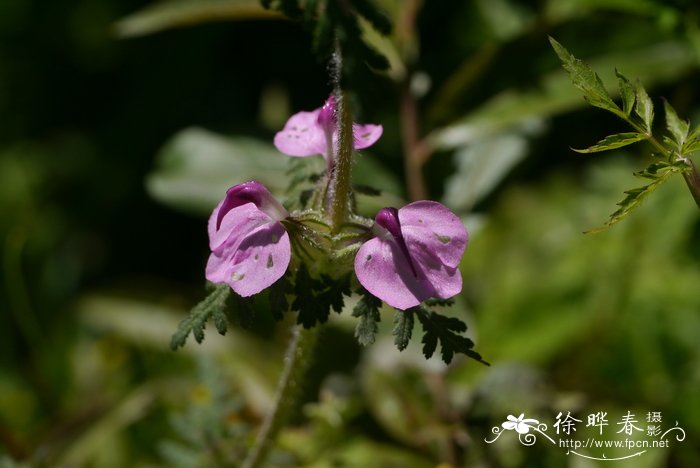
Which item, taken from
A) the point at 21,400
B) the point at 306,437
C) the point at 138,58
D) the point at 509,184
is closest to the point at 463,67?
the point at 509,184

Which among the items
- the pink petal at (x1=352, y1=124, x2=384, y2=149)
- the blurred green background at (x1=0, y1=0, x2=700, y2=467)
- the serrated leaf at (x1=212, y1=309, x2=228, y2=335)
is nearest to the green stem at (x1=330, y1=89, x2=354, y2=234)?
the pink petal at (x1=352, y1=124, x2=384, y2=149)

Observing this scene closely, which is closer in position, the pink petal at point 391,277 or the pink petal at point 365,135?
the pink petal at point 391,277

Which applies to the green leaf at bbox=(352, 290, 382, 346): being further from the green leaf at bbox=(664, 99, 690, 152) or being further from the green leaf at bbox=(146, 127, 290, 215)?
the green leaf at bbox=(146, 127, 290, 215)

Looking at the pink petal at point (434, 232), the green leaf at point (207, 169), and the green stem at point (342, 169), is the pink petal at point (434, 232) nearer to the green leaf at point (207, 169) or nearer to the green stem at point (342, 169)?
the green stem at point (342, 169)

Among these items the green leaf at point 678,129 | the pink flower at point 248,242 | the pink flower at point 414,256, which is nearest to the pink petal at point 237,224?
the pink flower at point 248,242

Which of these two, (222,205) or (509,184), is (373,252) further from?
(509,184)

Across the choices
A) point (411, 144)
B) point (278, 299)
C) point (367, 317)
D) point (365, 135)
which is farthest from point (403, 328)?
point (411, 144)
